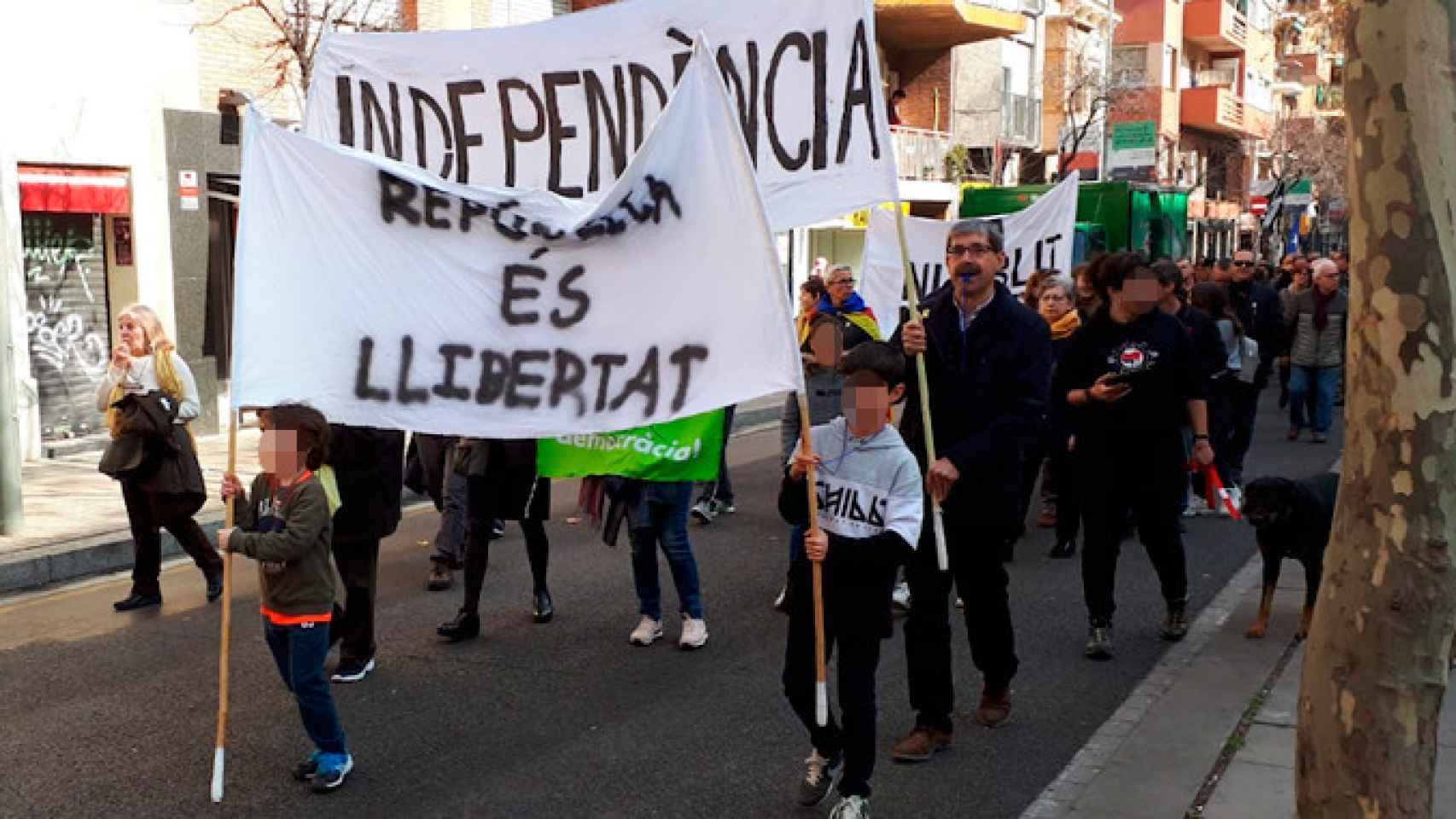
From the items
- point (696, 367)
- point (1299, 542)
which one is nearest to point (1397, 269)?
point (696, 367)

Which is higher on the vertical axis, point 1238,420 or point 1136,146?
point 1136,146

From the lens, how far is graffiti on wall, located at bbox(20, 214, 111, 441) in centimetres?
1366

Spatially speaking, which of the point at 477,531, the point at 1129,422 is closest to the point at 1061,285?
the point at 1129,422

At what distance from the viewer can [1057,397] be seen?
Answer: 721 centimetres

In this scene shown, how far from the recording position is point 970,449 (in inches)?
201

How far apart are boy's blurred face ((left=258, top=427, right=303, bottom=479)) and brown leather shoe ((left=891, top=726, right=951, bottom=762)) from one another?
A: 7.79ft

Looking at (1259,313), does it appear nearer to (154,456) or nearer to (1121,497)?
(1121,497)

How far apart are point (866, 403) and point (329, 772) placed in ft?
7.54

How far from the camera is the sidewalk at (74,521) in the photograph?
8.69 metres

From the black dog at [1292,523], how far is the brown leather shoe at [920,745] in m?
2.27

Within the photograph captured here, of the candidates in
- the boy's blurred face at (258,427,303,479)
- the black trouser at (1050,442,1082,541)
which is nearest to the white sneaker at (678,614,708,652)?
the boy's blurred face at (258,427,303,479)

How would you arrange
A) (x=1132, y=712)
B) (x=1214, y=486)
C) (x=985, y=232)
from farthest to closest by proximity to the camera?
1. (x=1214, y=486)
2. (x=1132, y=712)
3. (x=985, y=232)

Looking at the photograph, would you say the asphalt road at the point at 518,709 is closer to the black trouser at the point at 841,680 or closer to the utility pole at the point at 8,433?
the black trouser at the point at 841,680

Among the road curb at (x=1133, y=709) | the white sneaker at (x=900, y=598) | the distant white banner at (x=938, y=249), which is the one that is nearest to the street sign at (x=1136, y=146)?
the distant white banner at (x=938, y=249)
